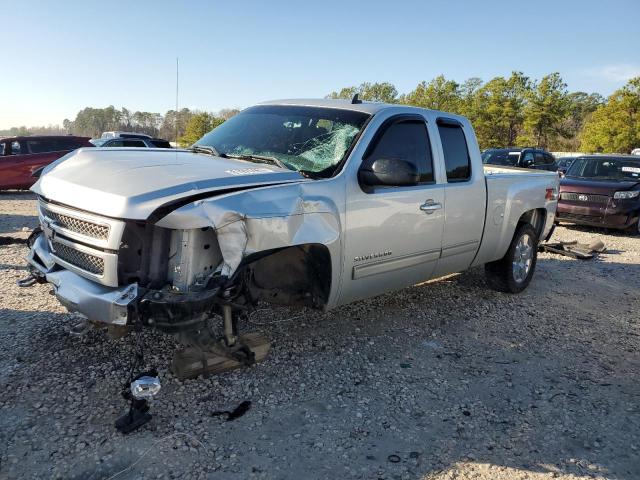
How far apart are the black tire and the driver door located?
1.68m

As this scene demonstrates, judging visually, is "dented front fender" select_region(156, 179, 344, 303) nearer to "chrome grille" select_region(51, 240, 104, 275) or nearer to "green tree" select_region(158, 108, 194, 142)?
"chrome grille" select_region(51, 240, 104, 275)

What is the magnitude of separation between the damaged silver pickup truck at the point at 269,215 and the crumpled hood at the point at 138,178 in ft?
0.04

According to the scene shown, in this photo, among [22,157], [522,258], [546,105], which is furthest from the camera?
[546,105]

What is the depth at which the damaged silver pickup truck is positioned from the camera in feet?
9.80

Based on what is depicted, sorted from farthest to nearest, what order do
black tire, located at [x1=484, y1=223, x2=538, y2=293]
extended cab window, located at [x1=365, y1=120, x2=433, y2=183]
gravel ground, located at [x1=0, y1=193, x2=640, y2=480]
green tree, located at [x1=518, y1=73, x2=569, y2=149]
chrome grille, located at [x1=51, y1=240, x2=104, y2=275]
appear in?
green tree, located at [x1=518, y1=73, x2=569, y2=149] < black tire, located at [x1=484, y1=223, x2=538, y2=293] < extended cab window, located at [x1=365, y1=120, x2=433, y2=183] < chrome grille, located at [x1=51, y1=240, x2=104, y2=275] < gravel ground, located at [x1=0, y1=193, x2=640, y2=480]

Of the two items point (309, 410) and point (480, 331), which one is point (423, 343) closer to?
point (480, 331)

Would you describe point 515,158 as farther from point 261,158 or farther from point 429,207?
point 261,158

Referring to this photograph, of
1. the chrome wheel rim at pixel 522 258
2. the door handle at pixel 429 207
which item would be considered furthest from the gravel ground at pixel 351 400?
the door handle at pixel 429 207

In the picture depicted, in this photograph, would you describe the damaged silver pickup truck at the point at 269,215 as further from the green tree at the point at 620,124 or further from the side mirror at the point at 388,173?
the green tree at the point at 620,124

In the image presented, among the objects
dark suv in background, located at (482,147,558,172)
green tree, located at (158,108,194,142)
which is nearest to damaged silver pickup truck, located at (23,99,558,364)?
dark suv in background, located at (482,147,558,172)

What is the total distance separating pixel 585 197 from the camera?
11.1 metres

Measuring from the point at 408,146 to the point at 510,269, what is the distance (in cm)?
245

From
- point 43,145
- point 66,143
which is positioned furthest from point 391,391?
point 43,145

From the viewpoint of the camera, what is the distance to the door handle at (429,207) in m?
4.46
